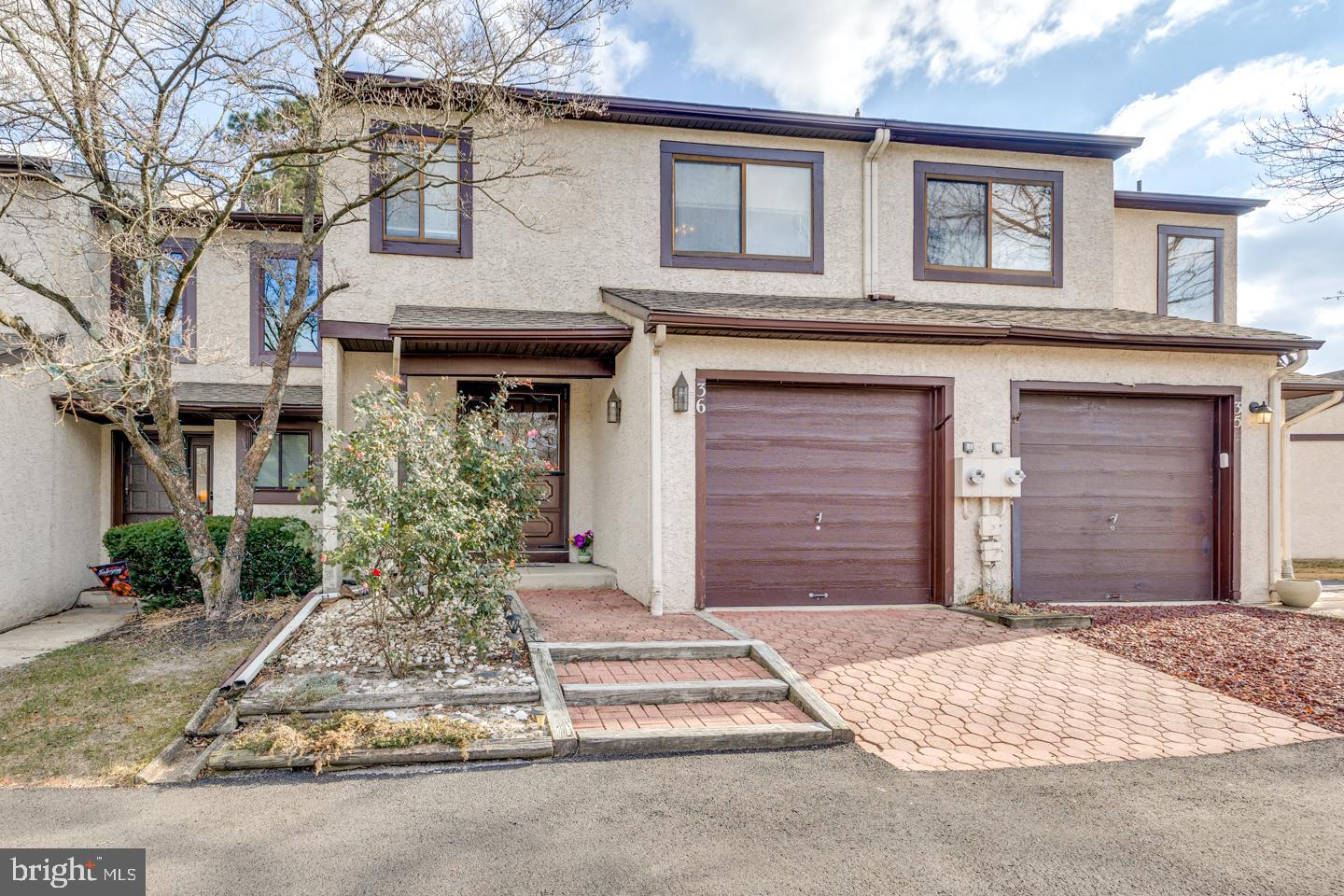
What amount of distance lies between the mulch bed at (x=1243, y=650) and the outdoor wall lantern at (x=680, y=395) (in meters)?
4.37

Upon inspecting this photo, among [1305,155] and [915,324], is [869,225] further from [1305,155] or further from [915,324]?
[1305,155]

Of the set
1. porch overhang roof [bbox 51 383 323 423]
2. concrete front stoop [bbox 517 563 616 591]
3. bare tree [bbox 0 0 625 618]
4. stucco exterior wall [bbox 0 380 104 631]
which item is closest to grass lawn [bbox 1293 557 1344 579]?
concrete front stoop [bbox 517 563 616 591]

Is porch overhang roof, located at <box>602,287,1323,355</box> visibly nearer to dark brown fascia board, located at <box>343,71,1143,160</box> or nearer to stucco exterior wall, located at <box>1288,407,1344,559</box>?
dark brown fascia board, located at <box>343,71,1143,160</box>

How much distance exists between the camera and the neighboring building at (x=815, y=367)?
7309 millimetres

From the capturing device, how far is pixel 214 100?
6906 mm

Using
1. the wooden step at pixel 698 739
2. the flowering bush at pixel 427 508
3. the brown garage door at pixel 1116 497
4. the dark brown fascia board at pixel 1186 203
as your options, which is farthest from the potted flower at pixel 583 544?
the dark brown fascia board at pixel 1186 203

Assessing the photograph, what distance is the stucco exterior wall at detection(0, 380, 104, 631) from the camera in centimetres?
809

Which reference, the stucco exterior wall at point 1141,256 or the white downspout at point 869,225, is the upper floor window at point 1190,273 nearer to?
the stucco exterior wall at point 1141,256

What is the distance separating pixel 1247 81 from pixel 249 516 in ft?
39.9

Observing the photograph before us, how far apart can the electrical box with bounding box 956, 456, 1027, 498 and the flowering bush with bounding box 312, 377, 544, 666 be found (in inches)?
190

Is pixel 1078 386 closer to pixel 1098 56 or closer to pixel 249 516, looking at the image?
pixel 1098 56

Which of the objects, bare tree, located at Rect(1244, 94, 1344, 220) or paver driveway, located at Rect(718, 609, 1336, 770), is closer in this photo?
paver driveway, located at Rect(718, 609, 1336, 770)

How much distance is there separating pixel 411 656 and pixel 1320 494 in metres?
15.1

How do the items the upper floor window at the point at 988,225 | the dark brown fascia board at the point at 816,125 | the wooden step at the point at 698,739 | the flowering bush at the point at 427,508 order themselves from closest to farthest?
the wooden step at the point at 698,739 → the flowering bush at the point at 427,508 → the dark brown fascia board at the point at 816,125 → the upper floor window at the point at 988,225
